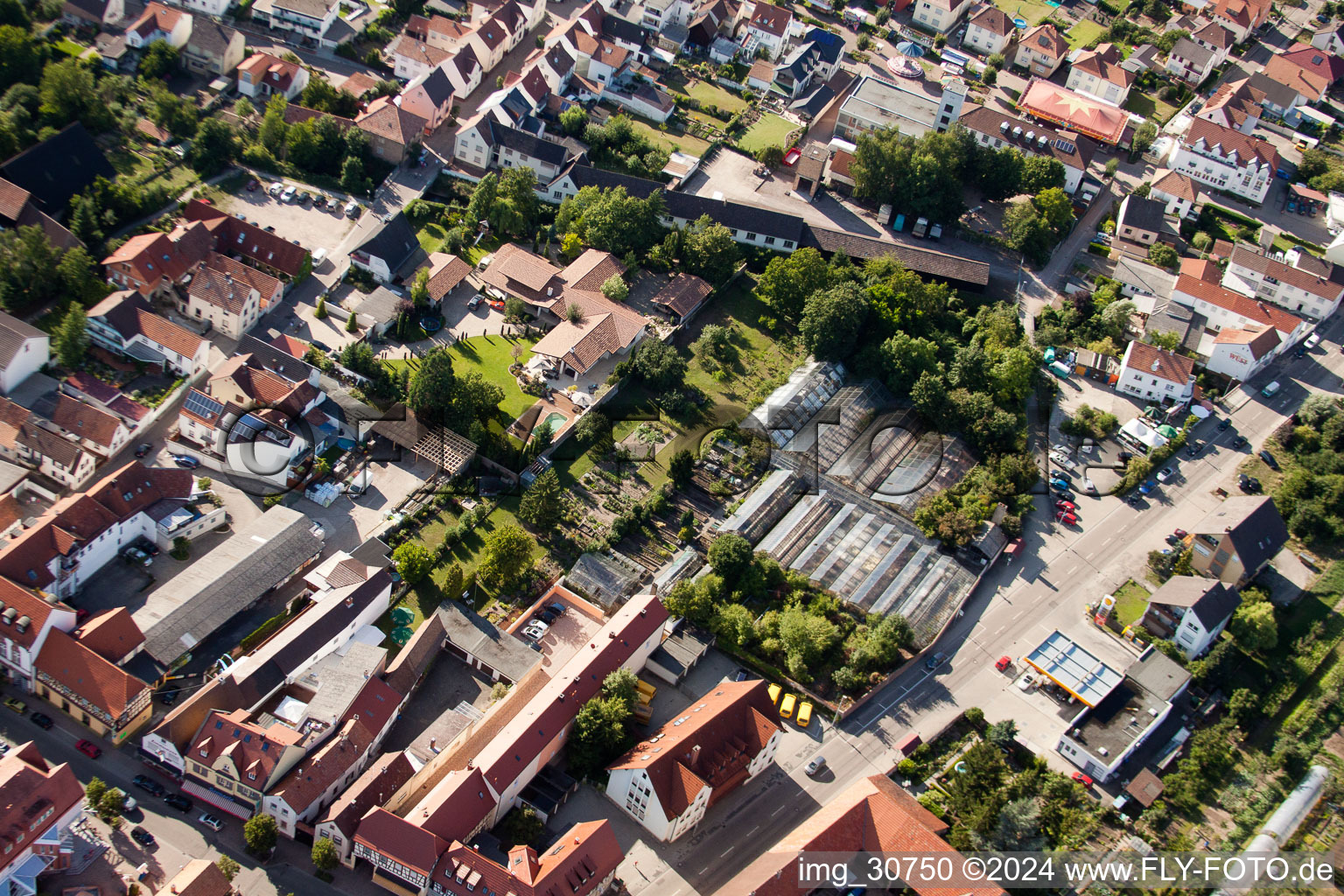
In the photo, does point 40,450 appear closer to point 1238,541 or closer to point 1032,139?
point 1238,541

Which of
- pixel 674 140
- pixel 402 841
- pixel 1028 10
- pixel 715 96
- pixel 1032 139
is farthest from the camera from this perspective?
pixel 1028 10

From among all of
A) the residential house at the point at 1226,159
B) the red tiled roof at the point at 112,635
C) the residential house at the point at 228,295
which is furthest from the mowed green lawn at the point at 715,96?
the red tiled roof at the point at 112,635

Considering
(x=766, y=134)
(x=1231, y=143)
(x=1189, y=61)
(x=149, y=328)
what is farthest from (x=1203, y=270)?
(x=149, y=328)

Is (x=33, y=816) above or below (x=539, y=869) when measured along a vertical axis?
below

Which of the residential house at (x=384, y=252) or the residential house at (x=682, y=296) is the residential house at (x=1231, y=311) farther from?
the residential house at (x=384, y=252)

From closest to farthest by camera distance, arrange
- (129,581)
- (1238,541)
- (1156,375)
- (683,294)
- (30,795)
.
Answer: (30,795)
(129,581)
(1238,541)
(1156,375)
(683,294)

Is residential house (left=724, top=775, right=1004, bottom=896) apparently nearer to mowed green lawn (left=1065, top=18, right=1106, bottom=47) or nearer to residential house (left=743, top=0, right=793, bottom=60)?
residential house (left=743, top=0, right=793, bottom=60)

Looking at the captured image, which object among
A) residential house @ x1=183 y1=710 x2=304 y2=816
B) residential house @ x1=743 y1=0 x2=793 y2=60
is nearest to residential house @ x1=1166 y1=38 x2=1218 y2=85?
residential house @ x1=743 y1=0 x2=793 y2=60

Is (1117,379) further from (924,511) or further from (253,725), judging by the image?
(253,725)
